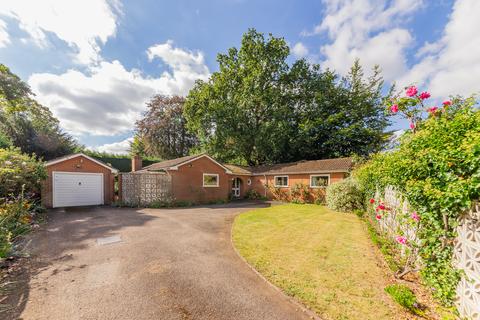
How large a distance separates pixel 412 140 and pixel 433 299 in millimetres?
2912

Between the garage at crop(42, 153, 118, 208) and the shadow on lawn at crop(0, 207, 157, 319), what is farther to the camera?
the garage at crop(42, 153, 118, 208)

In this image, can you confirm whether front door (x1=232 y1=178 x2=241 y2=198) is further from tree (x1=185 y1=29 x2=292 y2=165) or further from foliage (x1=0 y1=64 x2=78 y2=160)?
foliage (x1=0 y1=64 x2=78 y2=160)

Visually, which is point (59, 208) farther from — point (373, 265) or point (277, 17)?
point (277, 17)

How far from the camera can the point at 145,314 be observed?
10.2 ft

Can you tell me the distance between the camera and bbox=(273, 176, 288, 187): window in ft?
62.1

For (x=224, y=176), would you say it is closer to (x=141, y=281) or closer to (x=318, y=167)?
(x=318, y=167)

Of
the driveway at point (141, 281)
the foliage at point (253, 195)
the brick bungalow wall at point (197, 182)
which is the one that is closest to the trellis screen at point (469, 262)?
the driveway at point (141, 281)

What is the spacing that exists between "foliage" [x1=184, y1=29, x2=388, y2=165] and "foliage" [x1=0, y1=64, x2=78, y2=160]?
48.7 ft

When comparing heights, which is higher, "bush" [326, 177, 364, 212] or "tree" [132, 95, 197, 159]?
"tree" [132, 95, 197, 159]

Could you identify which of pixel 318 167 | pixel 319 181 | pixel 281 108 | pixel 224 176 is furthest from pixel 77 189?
pixel 281 108

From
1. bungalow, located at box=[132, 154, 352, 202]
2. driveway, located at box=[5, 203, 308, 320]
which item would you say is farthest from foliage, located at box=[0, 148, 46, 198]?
bungalow, located at box=[132, 154, 352, 202]

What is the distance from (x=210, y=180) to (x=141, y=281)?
530 inches

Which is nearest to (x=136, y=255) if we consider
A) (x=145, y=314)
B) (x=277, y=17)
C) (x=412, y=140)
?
(x=145, y=314)

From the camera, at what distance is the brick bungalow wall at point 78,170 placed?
12.5 m
